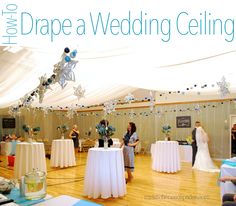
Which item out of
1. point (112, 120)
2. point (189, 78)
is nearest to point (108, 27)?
point (189, 78)

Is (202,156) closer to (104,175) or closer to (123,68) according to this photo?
(104,175)

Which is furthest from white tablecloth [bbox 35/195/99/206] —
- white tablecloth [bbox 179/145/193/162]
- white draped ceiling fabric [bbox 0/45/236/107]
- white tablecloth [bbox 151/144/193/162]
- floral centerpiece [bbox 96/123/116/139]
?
white tablecloth [bbox 179/145/193/162]

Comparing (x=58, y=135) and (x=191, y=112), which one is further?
(x=58, y=135)

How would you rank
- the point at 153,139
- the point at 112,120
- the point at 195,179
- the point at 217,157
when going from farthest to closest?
the point at 112,120, the point at 153,139, the point at 217,157, the point at 195,179

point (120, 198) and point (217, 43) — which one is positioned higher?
point (217, 43)

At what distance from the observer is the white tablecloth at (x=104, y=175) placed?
4.02m

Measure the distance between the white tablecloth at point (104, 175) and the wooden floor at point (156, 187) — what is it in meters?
0.13

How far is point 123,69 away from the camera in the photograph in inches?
164

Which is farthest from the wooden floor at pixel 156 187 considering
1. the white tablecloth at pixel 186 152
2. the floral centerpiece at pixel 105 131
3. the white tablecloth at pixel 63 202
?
the white tablecloth at pixel 63 202

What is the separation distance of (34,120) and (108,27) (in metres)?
11.3

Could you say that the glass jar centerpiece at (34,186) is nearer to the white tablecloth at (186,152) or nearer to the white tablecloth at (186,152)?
the white tablecloth at (186,152)

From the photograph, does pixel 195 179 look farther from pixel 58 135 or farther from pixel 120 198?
pixel 58 135

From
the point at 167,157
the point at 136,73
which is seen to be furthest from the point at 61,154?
the point at 136,73

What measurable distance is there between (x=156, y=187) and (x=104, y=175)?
135 cm
